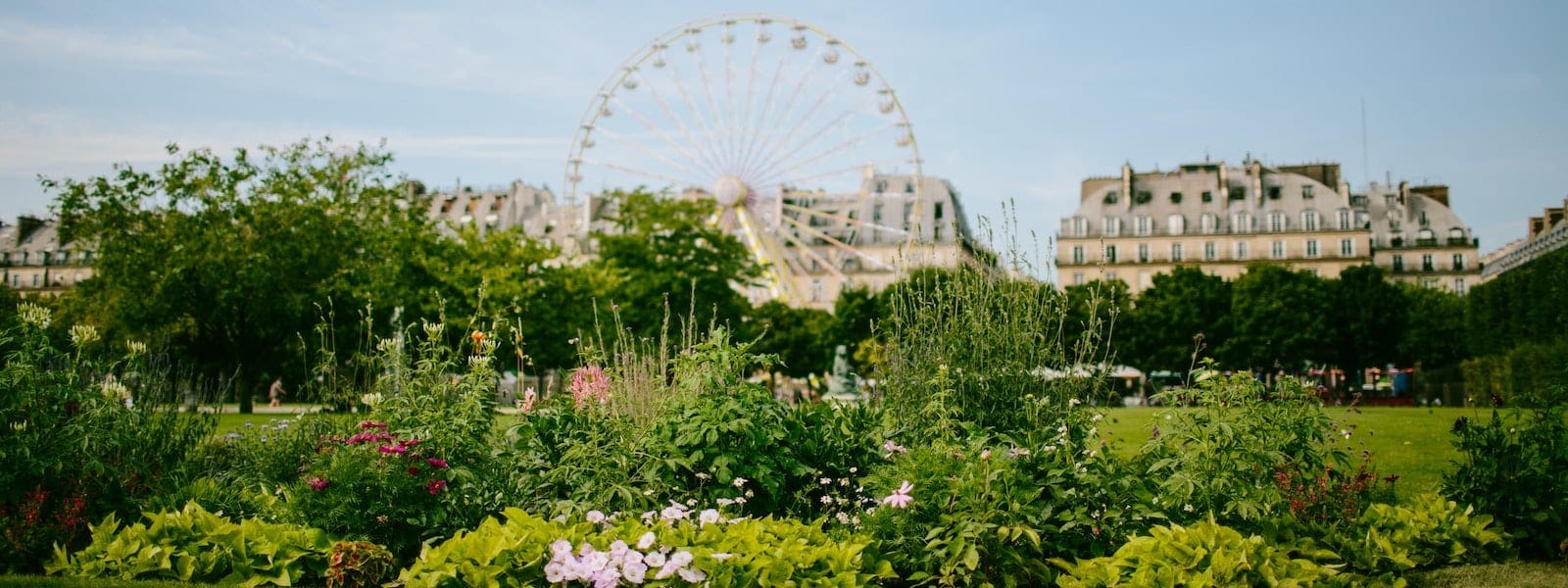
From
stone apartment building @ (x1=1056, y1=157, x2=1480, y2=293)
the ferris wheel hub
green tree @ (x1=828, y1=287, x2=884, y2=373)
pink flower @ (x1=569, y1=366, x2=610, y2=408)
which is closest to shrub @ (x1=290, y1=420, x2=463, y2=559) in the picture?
pink flower @ (x1=569, y1=366, x2=610, y2=408)

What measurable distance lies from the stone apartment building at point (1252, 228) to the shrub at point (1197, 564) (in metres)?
73.5

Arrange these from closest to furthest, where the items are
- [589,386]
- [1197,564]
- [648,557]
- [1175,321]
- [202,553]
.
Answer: [648,557] < [1197,564] < [202,553] < [589,386] < [1175,321]

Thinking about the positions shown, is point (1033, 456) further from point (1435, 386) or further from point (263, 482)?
point (1435, 386)

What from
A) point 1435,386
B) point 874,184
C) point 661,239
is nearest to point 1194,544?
point 661,239

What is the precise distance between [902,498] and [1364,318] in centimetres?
5757

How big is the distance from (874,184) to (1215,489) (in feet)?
284

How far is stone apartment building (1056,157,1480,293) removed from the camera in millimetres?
78250

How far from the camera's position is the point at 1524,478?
23.5 feet

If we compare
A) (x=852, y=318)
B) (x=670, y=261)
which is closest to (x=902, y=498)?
(x=670, y=261)

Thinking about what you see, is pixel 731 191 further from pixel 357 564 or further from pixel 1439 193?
pixel 1439 193

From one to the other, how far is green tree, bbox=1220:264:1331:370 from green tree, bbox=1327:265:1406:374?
3.59ft

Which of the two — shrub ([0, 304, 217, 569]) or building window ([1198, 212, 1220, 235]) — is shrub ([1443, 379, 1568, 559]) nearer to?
shrub ([0, 304, 217, 569])

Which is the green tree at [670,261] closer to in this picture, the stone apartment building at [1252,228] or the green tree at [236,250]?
the green tree at [236,250]

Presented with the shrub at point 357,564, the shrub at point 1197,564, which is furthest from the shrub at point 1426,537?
the shrub at point 357,564
